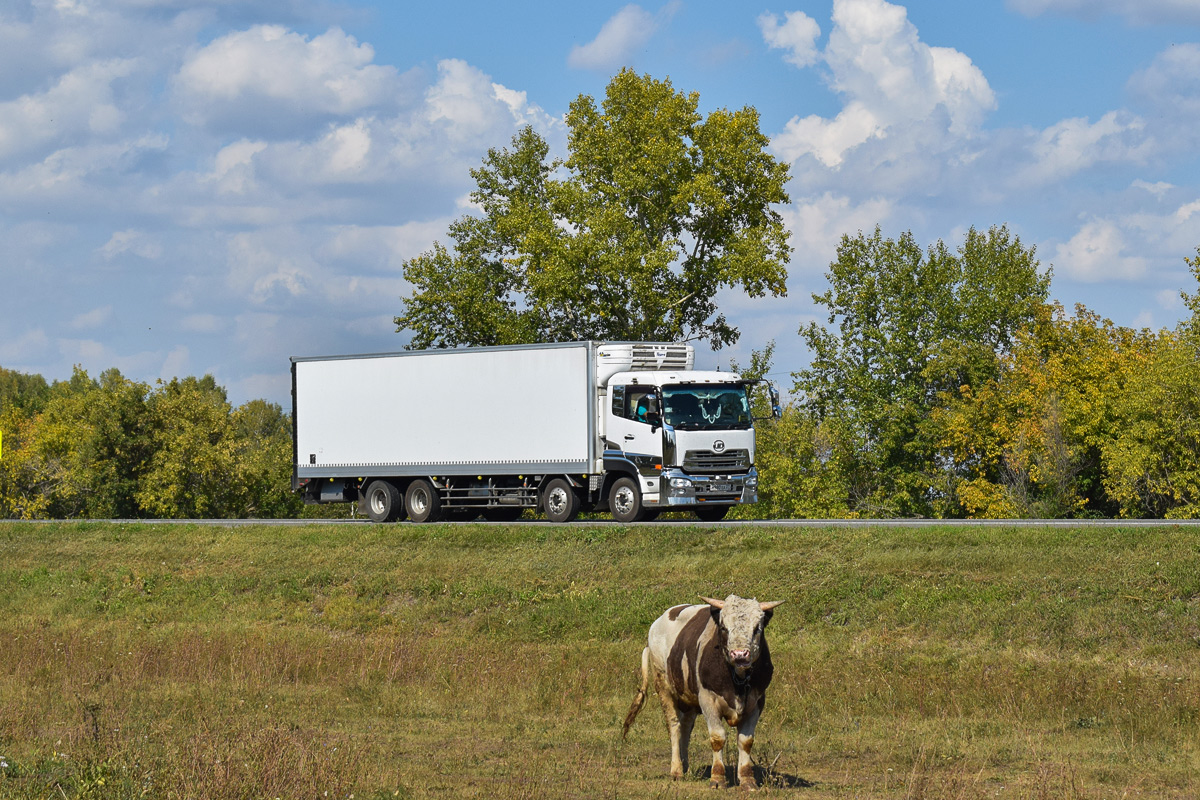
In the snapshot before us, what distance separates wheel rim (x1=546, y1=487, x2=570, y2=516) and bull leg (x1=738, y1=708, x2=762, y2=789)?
20908 mm

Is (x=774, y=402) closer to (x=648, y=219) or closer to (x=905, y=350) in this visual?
(x=648, y=219)

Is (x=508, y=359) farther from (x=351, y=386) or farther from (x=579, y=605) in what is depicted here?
(x=579, y=605)

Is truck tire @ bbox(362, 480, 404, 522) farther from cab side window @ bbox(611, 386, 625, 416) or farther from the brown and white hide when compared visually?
the brown and white hide

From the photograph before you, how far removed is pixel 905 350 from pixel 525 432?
3994 centimetres

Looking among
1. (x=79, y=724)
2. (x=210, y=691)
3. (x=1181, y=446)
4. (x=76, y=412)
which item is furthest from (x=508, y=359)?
(x=76, y=412)

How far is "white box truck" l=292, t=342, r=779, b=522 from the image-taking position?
29531 millimetres

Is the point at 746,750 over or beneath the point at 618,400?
beneath

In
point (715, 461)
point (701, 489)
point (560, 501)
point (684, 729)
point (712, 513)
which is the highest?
point (715, 461)

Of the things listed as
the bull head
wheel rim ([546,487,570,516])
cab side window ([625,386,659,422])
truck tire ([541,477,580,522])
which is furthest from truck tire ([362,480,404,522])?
the bull head

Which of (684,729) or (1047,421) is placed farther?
(1047,421)

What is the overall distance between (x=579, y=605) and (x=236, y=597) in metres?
8.27

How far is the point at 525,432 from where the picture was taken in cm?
3169

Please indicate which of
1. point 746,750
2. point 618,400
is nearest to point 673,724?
point 746,750

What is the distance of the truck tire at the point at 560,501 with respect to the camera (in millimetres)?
31359
